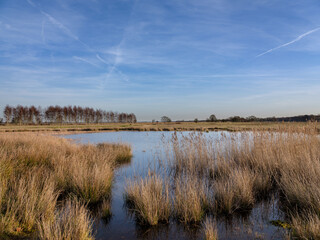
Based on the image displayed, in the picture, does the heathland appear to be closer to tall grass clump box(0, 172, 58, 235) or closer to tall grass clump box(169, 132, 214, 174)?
tall grass clump box(0, 172, 58, 235)

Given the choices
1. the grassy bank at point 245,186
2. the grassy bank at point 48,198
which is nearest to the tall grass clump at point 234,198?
the grassy bank at point 245,186

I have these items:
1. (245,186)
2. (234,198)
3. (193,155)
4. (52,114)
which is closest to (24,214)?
(234,198)

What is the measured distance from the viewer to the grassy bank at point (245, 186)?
461 centimetres

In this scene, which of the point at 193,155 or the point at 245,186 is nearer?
the point at 245,186

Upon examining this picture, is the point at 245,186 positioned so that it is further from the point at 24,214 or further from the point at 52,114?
the point at 52,114

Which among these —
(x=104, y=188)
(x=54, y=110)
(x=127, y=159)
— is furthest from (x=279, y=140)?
(x=54, y=110)

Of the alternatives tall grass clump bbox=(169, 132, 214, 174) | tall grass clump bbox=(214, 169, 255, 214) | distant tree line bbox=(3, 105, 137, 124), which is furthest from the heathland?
distant tree line bbox=(3, 105, 137, 124)

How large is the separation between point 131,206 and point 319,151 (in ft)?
25.0

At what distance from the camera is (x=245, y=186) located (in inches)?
217

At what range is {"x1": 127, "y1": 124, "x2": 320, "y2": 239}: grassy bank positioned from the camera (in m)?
4.61

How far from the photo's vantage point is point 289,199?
540 cm

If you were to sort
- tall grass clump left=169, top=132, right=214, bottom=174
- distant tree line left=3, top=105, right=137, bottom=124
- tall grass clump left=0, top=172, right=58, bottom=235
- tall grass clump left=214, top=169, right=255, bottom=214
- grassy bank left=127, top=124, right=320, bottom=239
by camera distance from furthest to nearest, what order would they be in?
distant tree line left=3, top=105, right=137, bottom=124
tall grass clump left=169, top=132, right=214, bottom=174
tall grass clump left=214, top=169, right=255, bottom=214
grassy bank left=127, top=124, right=320, bottom=239
tall grass clump left=0, top=172, right=58, bottom=235

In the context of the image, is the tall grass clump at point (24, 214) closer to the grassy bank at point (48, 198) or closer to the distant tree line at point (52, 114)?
the grassy bank at point (48, 198)

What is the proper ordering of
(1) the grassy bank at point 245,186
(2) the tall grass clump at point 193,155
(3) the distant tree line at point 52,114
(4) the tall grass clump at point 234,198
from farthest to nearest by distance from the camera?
(3) the distant tree line at point 52,114
(2) the tall grass clump at point 193,155
(4) the tall grass clump at point 234,198
(1) the grassy bank at point 245,186
